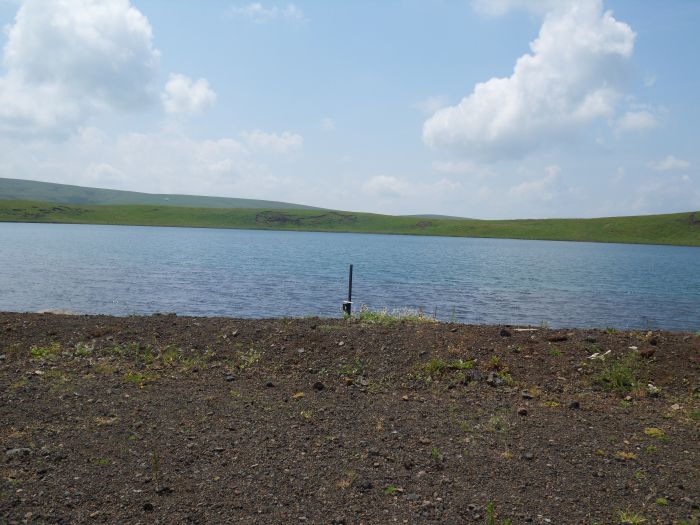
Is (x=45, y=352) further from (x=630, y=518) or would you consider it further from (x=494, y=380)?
(x=630, y=518)

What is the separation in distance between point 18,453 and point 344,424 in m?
5.02

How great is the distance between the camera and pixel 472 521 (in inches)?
249

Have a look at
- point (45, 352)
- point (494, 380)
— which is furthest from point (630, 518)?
point (45, 352)

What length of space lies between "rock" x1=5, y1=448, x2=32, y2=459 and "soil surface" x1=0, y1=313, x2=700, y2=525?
36 mm

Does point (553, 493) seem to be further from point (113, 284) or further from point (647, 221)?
point (647, 221)

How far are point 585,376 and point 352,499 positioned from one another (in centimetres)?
788

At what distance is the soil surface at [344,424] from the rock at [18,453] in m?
0.04

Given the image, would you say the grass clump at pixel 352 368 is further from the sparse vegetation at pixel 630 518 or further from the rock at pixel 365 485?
the sparse vegetation at pixel 630 518

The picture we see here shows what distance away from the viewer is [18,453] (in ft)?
25.0

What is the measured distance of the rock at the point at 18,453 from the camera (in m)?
Result: 7.56

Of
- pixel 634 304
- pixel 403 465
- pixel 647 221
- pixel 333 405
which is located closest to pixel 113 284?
pixel 333 405

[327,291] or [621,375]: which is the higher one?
[621,375]

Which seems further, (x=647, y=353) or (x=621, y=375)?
(x=647, y=353)

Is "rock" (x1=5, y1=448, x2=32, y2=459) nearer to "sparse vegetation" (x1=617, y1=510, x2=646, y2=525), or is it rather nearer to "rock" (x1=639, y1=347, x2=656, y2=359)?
"sparse vegetation" (x1=617, y1=510, x2=646, y2=525)
